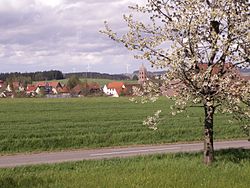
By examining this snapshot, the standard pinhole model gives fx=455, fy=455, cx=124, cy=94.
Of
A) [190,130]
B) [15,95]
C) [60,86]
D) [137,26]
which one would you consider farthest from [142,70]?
[60,86]

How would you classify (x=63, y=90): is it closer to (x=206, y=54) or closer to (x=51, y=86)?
(x=51, y=86)

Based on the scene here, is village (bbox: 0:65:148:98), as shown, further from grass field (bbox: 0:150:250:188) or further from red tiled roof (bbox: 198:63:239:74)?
grass field (bbox: 0:150:250:188)

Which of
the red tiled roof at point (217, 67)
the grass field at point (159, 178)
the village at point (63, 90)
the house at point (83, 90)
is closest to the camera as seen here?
the grass field at point (159, 178)

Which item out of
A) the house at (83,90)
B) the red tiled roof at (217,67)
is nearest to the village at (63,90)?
the house at (83,90)

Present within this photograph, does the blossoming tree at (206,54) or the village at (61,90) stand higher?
the blossoming tree at (206,54)

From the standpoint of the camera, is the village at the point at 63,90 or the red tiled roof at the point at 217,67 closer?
the red tiled roof at the point at 217,67

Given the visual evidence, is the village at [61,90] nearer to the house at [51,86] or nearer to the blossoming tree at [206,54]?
the house at [51,86]

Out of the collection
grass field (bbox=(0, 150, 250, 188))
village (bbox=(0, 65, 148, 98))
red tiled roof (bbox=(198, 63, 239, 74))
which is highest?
red tiled roof (bbox=(198, 63, 239, 74))

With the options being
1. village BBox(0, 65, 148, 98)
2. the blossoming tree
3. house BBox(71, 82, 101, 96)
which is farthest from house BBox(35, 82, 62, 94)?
the blossoming tree

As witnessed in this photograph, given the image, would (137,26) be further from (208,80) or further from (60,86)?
(60,86)

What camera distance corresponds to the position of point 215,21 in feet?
36.4

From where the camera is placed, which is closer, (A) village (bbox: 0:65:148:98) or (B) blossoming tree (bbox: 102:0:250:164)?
(B) blossoming tree (bbox: 102:0:250:164)

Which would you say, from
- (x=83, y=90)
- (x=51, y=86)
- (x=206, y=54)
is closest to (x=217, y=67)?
(x=206, y=54)

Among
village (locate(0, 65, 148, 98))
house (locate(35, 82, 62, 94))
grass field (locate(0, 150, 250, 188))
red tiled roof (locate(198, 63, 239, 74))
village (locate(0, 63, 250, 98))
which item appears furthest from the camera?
house (locate(35, 82, 62, 94))
